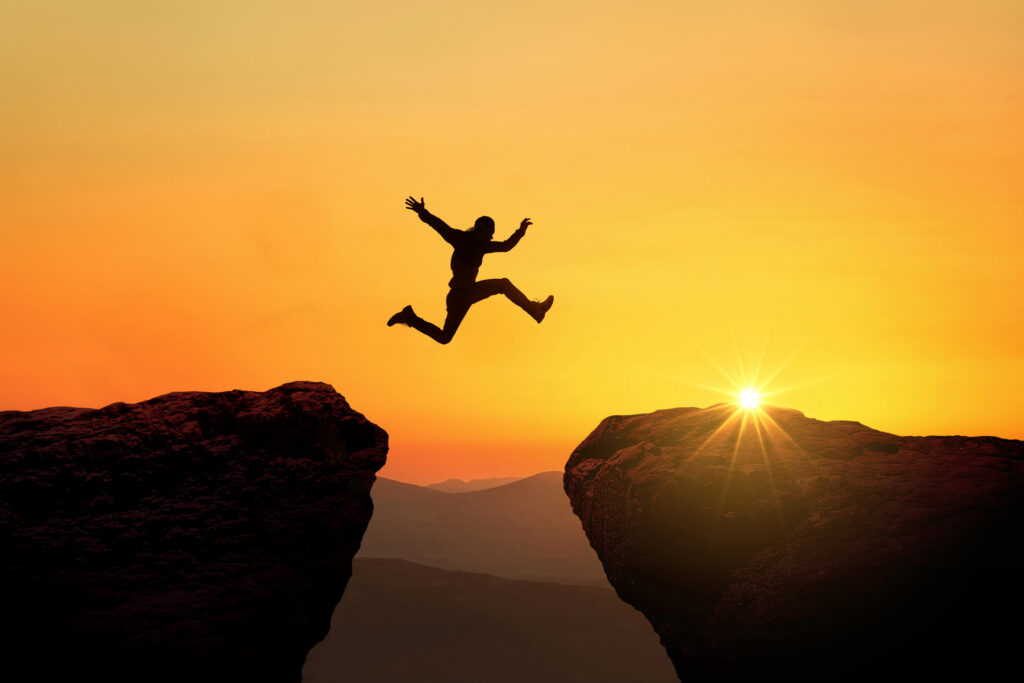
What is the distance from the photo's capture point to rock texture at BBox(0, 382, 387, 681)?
9.54 m

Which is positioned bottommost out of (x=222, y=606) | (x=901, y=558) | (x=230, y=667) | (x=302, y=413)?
(x=230, y=667)

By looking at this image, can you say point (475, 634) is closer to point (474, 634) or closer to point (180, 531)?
point (474, 634)

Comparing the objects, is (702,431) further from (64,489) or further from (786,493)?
(64,489)

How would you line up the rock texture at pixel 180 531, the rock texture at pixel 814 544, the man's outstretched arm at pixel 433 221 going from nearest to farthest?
the rock texture at pixel 814 544 → the rock texture at pixel 180 531 → the man's outstretched arm at pixel 433 221

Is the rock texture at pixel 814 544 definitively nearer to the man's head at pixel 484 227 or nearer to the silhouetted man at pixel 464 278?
the silhouetted man at pixel 464 278

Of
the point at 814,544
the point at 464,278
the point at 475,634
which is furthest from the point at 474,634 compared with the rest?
the point at 814,544

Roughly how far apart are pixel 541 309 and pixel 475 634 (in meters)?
112

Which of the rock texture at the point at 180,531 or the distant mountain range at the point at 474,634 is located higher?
the rock texture at the point at 180,531

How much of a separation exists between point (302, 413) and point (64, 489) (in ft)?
10.5

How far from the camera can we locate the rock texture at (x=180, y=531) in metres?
9.54

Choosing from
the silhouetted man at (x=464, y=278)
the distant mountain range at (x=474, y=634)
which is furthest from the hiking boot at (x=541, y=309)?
the distant mountain range at (x=474, y=634)

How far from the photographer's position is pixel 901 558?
360 inches

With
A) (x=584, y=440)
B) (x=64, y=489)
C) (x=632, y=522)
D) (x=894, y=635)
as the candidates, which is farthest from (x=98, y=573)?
(x=894, y=635)

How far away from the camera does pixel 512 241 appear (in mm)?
12188
